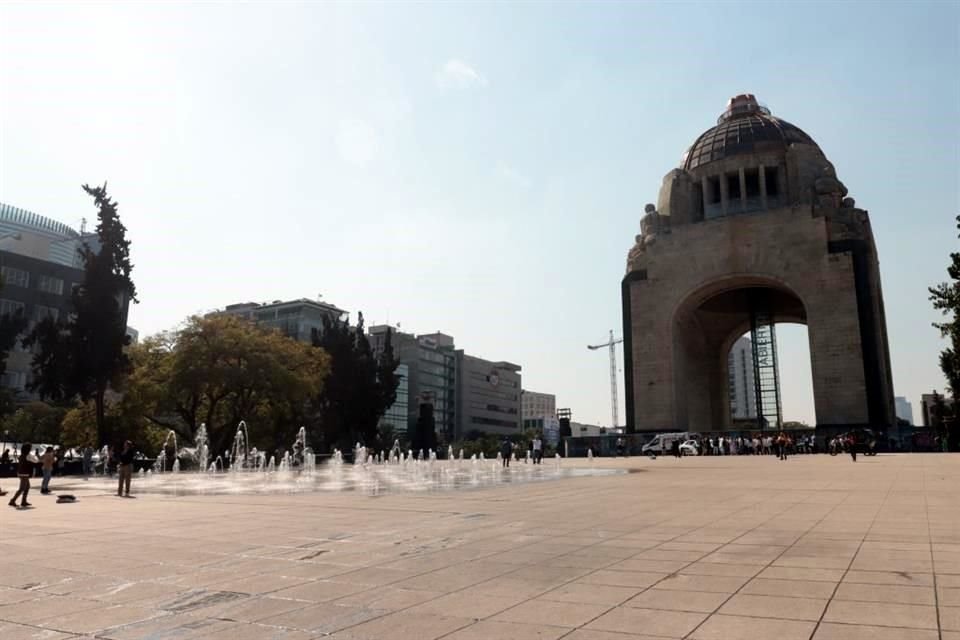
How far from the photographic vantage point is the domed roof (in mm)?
51312

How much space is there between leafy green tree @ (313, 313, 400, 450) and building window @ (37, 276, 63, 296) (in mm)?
47167

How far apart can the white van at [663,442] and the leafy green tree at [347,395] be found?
20.4 meters

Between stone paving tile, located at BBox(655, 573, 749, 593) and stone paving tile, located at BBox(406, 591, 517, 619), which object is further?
stone paving tile, located at BBox(655, 573, 749, 593)

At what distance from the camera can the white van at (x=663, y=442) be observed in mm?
44062

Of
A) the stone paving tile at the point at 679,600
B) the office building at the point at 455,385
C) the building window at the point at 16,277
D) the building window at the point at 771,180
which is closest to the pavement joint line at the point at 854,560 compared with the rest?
the stone paving tile at the point at 679,600

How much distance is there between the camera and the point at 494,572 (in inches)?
241

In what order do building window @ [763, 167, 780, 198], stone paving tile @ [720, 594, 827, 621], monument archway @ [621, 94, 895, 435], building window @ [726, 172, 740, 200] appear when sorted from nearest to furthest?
stone paving tile @ [720, 594, 827, 621], monument archway @ [621, 94, 895, 435], building window @ [763, 167, 780, 198], building window @ [726, 172, 740, 200]

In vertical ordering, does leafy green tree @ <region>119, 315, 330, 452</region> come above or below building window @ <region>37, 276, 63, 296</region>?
below

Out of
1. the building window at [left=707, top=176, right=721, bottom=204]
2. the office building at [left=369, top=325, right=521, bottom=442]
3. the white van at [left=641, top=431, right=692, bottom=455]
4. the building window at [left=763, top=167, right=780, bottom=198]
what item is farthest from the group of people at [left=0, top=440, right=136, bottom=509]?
the office building at [left=369, top=325, right=521, bottom=442]

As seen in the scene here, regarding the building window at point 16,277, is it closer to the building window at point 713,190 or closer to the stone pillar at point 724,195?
the building window at point 713,190

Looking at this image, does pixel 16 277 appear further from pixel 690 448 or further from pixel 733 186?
pixel 733 186

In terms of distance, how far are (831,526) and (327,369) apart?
38.0 m

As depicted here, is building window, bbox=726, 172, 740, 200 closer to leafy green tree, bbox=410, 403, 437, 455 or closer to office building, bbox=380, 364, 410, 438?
leafy green tree, bbox=410, 403, 437, 455

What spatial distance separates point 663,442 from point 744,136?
2571 cm
